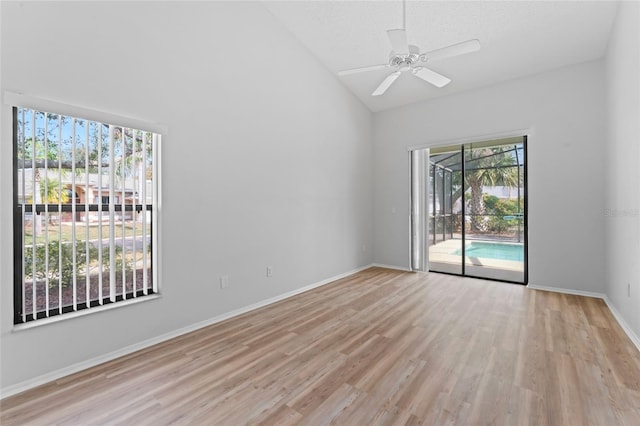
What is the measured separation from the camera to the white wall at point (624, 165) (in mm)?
2531

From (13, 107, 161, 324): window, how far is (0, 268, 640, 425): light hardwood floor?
614 mm

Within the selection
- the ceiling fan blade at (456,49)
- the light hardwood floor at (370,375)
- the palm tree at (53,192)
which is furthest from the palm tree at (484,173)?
the palm tree at (53,192)

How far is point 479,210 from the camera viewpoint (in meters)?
4.96

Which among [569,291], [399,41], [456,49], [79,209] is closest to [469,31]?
[456,49]

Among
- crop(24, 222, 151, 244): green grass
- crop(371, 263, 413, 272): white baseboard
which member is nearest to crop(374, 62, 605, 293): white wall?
crop(371, 263, 413, 272): white baseboard

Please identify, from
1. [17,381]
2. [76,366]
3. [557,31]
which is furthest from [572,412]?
[557,31]

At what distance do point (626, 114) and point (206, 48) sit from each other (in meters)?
4.20

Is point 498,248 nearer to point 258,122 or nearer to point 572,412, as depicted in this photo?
point 572,412

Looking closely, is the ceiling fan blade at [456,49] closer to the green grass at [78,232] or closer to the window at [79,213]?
the window at [79,213]

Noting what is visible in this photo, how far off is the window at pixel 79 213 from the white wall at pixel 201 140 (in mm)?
106

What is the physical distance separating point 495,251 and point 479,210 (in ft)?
2.64

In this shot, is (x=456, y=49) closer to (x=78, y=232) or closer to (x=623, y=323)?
(x=623, y=323)

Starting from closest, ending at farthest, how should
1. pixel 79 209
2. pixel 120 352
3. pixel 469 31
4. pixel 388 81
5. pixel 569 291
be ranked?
1. pixel 79 209
2. pixel 120 352
3. pixel 388 81
4. pixel 469 31
5. pixel 569 291

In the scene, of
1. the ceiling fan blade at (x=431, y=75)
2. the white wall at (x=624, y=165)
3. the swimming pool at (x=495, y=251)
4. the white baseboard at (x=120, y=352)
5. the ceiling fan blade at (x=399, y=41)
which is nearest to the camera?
the white baseboard at (x=120, y=352)
